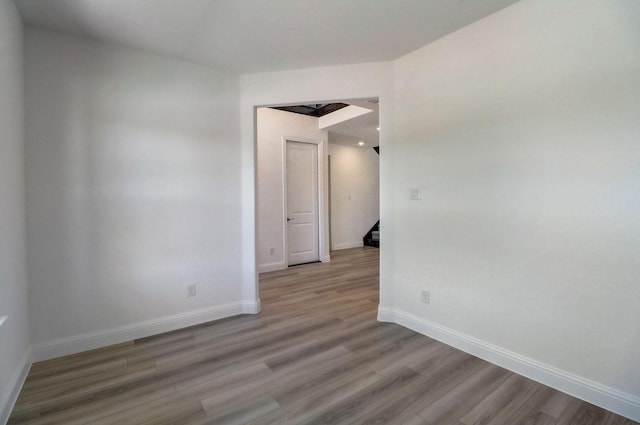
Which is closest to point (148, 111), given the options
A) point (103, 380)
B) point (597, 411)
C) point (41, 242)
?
point (41, 242)

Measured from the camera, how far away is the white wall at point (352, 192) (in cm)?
651

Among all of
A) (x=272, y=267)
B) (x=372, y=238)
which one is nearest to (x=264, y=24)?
(x=272, y=267)

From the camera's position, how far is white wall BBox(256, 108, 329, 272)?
4660 millimetres

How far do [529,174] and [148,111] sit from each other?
3100 millimetres

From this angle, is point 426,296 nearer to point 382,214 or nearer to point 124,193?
point 382,214

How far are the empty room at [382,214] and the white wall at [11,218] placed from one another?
2cm

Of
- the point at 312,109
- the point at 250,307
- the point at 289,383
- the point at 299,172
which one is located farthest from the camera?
the point at 299,172

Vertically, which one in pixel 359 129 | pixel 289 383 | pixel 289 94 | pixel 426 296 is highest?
pixel 359 129

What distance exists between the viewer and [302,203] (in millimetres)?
5270

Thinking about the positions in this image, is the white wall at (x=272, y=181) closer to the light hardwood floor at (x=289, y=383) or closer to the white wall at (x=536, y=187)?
the light hardwood floor at (x=289, y=383)

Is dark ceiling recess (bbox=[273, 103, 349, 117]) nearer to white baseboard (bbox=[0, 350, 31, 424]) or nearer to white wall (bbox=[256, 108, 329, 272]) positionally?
white wall (bbox=[256, 108, 329, 272])

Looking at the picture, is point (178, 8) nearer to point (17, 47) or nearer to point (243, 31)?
point (243, 31)

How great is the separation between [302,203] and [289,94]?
2.67 meters

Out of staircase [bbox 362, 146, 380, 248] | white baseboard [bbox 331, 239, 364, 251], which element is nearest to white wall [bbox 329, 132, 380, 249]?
white baseboard [bbox 331, 239, 364, 251]
